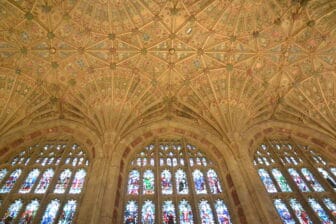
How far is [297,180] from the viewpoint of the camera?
12734mm

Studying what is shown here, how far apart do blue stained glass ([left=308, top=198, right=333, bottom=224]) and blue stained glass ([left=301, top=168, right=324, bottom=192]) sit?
86 cm

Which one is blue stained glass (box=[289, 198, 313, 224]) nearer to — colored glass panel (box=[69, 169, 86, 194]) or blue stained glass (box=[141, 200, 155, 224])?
blue stained glass (box=[141, 200, 155, 224])

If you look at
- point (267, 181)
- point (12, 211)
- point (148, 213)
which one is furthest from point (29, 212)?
point (267, 181)

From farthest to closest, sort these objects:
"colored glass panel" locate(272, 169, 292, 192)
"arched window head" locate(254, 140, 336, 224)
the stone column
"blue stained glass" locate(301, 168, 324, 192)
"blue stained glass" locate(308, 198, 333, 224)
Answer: "blue stained glass" locate(301, 168, 324, 192), "colored glass panel" locate(272, 169, 292, 192), "arched window head" locate(254, 140, 336, 224), "blue stained glass" locate(308, 198, 333, 224), the stone column

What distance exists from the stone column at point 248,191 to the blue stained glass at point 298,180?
7.17ft

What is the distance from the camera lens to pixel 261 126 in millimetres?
15492

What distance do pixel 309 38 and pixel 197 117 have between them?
698 centimetres

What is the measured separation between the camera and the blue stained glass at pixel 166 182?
1202cm

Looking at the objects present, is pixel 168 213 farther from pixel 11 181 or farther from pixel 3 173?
pixel 3 173

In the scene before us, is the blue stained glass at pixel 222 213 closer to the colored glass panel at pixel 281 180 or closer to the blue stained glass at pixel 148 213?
the blue stained glass at pixel 148 213

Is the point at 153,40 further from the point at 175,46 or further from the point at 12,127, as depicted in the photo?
the point at 12,127

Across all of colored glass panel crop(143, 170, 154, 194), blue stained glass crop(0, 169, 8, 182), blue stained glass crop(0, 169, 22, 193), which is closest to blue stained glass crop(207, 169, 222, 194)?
colored glass panel crop(143, 170, 154, 194)

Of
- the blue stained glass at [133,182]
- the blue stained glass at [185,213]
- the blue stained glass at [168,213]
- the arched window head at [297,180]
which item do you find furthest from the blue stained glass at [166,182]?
the arched window head at [297,180]

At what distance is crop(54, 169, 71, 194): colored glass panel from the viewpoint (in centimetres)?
1183
